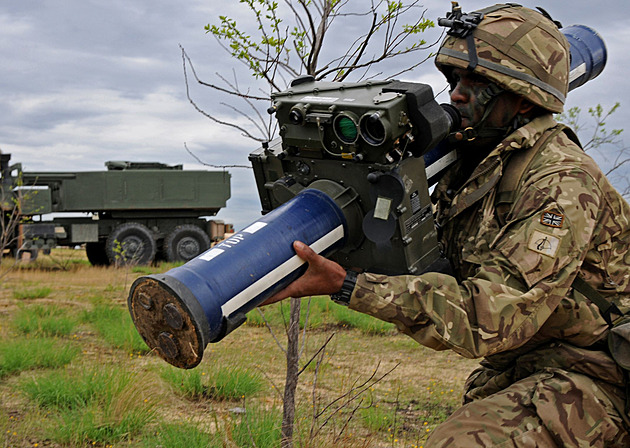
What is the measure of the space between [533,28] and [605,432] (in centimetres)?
146

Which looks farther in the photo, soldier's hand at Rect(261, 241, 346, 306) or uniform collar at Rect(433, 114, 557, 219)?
uniform collar at Rect(433, 114, 557, 219)

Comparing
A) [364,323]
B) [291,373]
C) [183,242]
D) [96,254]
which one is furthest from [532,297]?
[96,254]

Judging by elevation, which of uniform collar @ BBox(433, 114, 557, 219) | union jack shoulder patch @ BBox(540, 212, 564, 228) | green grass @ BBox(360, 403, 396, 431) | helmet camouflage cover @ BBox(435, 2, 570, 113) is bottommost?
green grass @ BBox(360, 403, 396, 431)

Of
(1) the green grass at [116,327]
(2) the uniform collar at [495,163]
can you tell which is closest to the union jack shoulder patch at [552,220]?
(2) the uniform collar at [495,163]

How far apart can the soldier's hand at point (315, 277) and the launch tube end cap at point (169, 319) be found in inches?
13.5

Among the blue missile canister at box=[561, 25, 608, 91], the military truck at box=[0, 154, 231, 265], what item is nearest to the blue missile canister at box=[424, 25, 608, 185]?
the blue missile canister at box=[561, 25, 608, 91]

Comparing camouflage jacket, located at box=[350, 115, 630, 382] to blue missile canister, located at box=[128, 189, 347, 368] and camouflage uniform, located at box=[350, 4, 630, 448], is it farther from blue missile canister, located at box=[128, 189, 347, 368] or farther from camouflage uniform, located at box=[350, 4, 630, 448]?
blue missile canister, located at box=[128, 189, 347, 368]

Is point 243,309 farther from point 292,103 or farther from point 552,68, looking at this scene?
point 552,68

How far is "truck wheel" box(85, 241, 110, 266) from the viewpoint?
2047 cm

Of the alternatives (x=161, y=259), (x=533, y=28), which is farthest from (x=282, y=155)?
(x=161, y=259)

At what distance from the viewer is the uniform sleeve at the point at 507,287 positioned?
A: 6.70 ft

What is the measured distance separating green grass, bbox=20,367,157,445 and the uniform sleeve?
2.89 m

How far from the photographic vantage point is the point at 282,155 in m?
2.62

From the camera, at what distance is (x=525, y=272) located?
6.75 ft
